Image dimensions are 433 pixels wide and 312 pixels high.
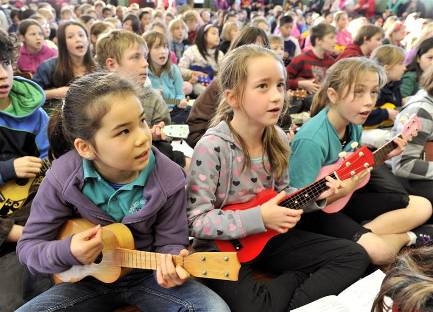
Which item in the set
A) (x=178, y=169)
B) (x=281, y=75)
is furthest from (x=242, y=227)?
(x=281, y=75)

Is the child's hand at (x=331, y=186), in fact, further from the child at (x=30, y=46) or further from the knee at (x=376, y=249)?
the child at (x=30, y=46)

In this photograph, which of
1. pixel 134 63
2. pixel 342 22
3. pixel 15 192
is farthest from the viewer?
pixel 342 22

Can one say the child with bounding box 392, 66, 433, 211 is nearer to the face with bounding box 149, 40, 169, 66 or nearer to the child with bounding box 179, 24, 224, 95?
the face with bounding box 149, 40, 169, 66

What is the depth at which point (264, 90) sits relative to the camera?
1307mm

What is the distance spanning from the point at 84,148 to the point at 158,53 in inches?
67.7

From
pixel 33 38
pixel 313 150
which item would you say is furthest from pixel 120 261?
pixel 33 38

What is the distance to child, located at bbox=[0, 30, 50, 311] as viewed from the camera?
1253 mm

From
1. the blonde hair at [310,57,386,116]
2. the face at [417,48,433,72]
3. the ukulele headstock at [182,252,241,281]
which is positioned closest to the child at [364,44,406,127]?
the face at [417,48,433,72]

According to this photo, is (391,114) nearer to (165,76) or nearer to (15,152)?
(165,76)

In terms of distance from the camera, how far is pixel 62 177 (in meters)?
1.11

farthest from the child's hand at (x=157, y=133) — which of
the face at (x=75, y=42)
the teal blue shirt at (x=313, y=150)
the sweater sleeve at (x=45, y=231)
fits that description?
the face at (x=75, y=42)

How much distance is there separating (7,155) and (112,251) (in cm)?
63

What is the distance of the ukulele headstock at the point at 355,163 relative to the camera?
4.79 feet

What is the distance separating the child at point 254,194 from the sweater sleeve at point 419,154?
2.05 ft
